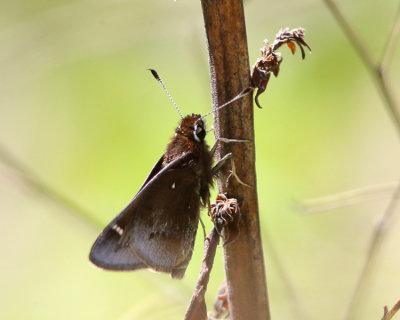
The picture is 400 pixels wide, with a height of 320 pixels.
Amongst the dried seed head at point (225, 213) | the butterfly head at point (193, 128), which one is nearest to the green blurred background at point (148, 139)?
the butterfly head at point (193, 128)

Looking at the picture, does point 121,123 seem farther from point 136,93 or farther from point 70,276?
point 70,276

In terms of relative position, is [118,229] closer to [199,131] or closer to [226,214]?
[199,131]

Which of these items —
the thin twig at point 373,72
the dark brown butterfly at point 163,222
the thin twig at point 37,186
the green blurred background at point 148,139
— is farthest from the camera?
the green blurred background at point 148,139

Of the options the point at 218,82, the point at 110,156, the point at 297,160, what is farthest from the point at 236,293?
the point at 110,156

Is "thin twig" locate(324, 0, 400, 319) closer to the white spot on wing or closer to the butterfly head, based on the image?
the butterfly head

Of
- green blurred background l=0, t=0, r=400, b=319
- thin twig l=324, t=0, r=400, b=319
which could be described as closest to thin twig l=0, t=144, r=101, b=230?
green blurred background l=0, t=0, r=400, b=319

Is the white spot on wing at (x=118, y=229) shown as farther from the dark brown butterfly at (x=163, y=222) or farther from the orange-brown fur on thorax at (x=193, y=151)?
the orange-brown fur on thorax at (x=193, y=151)

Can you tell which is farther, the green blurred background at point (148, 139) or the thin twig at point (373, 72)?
the green blurred background at point (148, 139)
